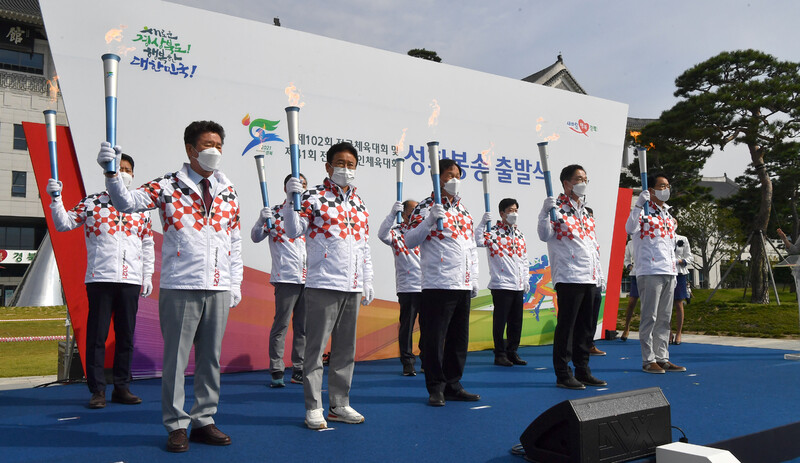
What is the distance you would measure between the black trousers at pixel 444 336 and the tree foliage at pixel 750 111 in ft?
44.0

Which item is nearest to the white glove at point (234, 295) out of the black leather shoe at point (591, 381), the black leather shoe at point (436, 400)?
the black leather shoe at point (436, 400)

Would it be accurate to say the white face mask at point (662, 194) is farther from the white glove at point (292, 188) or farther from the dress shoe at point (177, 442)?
the dress shoe at point (177, 442)

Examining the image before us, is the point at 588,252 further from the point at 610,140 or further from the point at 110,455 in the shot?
the point at 610,140

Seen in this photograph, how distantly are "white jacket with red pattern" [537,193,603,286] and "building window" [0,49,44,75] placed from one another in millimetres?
26396

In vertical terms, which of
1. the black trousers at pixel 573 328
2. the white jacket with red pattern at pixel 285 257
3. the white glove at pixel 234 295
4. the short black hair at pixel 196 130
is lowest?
the black trousers at pixel 573 328

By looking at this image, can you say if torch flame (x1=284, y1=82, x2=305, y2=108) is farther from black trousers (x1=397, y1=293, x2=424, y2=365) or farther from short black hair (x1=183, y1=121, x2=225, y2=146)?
short black hair (x1=183, y1=121, x2=225, y2=146)

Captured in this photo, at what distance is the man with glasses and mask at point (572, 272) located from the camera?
4.19 metres

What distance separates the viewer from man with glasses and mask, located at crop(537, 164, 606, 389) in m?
4.19

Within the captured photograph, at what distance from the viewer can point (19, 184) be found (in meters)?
24.2

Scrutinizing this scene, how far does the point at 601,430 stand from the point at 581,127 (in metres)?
5.94

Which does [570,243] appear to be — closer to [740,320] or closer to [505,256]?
[505,256]

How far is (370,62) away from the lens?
5.92 meters

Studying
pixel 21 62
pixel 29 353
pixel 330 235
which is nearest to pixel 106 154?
pixel 330 235

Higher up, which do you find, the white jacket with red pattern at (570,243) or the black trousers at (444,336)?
the white jacket with red pattern at (570,243)
